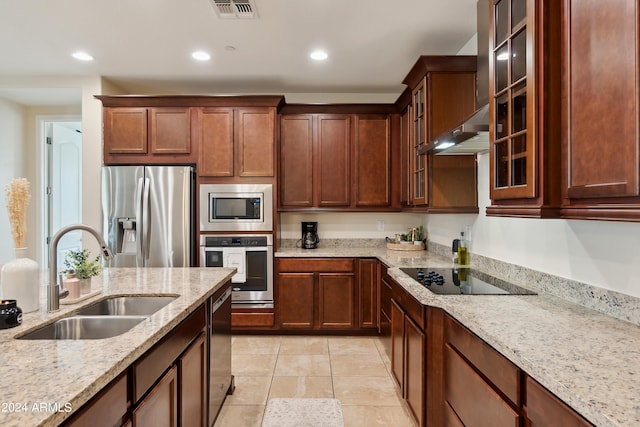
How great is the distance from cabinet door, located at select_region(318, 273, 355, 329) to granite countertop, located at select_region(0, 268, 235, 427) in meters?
2.13

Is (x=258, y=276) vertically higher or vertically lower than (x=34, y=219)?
lower

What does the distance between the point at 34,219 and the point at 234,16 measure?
3880 mm

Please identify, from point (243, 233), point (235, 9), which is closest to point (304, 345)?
point (243, 233)

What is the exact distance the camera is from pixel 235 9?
2.51m

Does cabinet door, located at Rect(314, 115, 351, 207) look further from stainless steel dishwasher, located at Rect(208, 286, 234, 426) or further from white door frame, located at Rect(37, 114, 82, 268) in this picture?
white door frame, located at Rect(37, 114, 82, 268)

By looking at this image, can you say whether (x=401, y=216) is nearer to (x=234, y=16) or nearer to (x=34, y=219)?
(x=234, y=16)

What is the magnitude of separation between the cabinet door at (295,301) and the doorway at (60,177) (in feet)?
9.50

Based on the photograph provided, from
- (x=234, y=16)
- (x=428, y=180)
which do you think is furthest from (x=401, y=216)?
(x=234, y=16)

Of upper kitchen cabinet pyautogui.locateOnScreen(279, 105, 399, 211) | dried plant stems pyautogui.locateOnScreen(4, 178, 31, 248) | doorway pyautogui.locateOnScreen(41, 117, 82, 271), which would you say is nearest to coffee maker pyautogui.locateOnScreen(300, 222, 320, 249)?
upper kitchen cabinet pyautogui.locateOnScreen(279, 105, 399, 211)

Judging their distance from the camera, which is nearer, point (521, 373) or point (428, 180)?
point (521, 373)

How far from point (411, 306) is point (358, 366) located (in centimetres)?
122

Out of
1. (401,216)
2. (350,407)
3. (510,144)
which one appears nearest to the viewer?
(510,144)

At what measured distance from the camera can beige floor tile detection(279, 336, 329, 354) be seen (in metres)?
3.38

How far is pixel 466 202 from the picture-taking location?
2801mm
